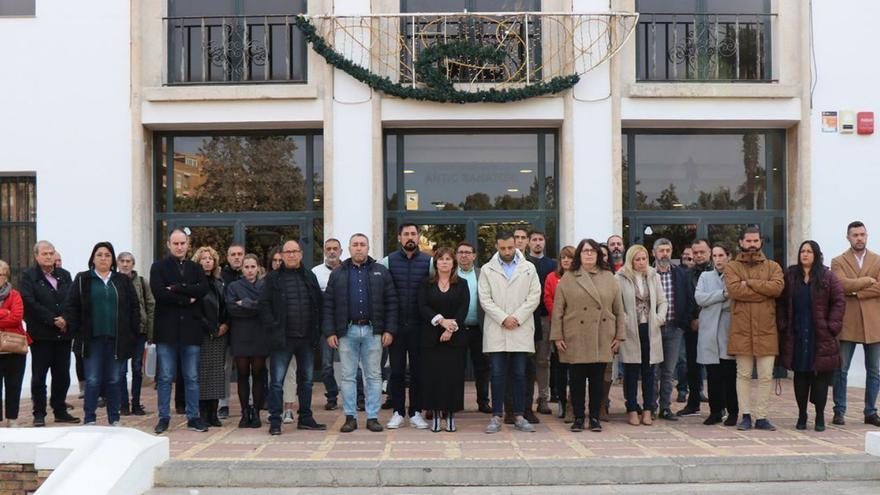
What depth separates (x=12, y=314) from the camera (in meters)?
8.55

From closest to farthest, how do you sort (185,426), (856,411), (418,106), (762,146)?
(185,426) → (856,411) → (418,106) → (762,146)

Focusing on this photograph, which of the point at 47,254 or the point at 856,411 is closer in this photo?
the point at 47,254

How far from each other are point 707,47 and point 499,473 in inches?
339

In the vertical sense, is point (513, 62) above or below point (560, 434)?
above

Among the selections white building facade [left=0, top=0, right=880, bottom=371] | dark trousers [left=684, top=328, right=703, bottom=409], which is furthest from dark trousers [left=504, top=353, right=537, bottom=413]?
white building facade [left=0, top=0, right=880, bottom=371]

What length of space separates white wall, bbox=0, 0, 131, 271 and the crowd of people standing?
338 cm

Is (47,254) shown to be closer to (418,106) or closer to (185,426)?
(185,426)

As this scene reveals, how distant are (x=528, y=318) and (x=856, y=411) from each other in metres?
4.32

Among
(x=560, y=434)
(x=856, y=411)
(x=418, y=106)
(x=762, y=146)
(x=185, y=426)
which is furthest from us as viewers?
(x=762, y=146)

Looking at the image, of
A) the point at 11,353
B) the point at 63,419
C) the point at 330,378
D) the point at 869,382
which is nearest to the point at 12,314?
the point at 11,353

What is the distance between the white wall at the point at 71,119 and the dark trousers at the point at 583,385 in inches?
279

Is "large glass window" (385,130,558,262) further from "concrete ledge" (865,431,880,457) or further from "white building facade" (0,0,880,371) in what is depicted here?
"concrete ledge" (865,431,880,457)

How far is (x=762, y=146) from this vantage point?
13.2 metres

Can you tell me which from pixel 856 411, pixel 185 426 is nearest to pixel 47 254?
pixel 185 426
